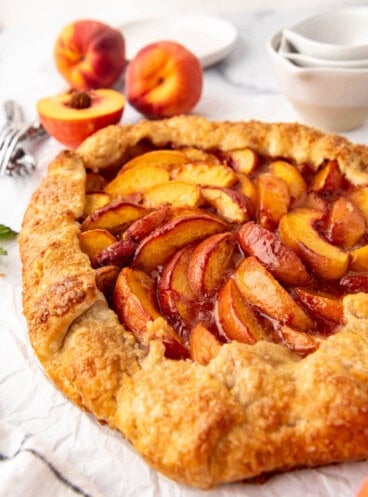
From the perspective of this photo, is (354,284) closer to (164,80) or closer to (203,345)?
(203,345)

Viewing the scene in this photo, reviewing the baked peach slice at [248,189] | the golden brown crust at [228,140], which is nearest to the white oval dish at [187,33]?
the golden brown crust at [228,140]

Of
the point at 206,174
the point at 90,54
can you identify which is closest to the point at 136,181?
the point at 206,174

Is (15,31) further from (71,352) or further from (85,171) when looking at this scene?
(71,352)

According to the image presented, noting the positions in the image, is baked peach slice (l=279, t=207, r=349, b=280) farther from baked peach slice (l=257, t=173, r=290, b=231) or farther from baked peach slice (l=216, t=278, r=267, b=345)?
baked peach slice (l=216, t=278, r=267, b=345)

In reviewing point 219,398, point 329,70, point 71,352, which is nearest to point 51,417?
point 71,352

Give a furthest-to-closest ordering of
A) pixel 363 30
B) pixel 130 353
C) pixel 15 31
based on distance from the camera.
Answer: pixel 15 31 < pixel 363 30 < pixel 130 353

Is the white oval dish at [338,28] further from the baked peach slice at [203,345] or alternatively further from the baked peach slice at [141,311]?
the baked peach slice at [203,345]
